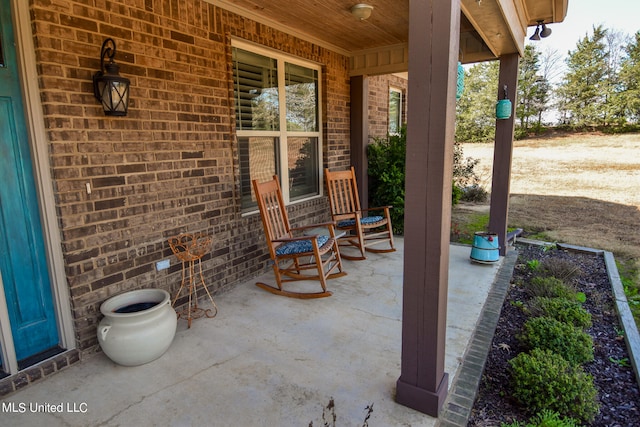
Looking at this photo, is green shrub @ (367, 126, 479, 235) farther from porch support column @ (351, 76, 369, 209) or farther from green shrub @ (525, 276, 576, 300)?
green shrub @ (525, 276, 576, 300)

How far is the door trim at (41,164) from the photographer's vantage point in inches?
82.5

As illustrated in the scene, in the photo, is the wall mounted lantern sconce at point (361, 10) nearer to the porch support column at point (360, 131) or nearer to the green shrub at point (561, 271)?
the porch support column at point (360, 131)

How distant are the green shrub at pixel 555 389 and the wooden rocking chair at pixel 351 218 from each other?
7.90 ft

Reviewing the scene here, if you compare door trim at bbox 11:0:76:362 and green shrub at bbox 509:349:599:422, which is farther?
door trim at bbox 11:0:76:362

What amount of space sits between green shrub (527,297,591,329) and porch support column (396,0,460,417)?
4.64 feet

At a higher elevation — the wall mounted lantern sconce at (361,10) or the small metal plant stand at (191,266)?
the wall mounted lantern sconce at (361,10)

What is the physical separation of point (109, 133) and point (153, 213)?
0.65m

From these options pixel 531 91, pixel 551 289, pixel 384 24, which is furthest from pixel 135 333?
pixel 531 91

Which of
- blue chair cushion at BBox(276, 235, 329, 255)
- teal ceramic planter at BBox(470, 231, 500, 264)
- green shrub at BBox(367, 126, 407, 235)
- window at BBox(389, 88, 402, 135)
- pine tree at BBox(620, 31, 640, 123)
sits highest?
pine tree at BBox(620, 31, 640, 123)

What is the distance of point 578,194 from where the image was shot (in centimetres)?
930

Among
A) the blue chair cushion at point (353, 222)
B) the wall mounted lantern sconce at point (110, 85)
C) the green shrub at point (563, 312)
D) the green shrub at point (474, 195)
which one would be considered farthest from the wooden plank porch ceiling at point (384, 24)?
the green shrub at point (474, 195)

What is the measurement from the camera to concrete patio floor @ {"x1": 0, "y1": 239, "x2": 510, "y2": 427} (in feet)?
6.32

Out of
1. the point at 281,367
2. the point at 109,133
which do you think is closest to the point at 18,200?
the point at 109,133

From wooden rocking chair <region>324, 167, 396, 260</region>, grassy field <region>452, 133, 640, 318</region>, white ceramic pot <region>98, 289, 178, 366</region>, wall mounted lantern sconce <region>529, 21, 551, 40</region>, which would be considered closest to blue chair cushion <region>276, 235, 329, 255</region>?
wooden rocking chair <region>324, 167, 396, 260</region>
